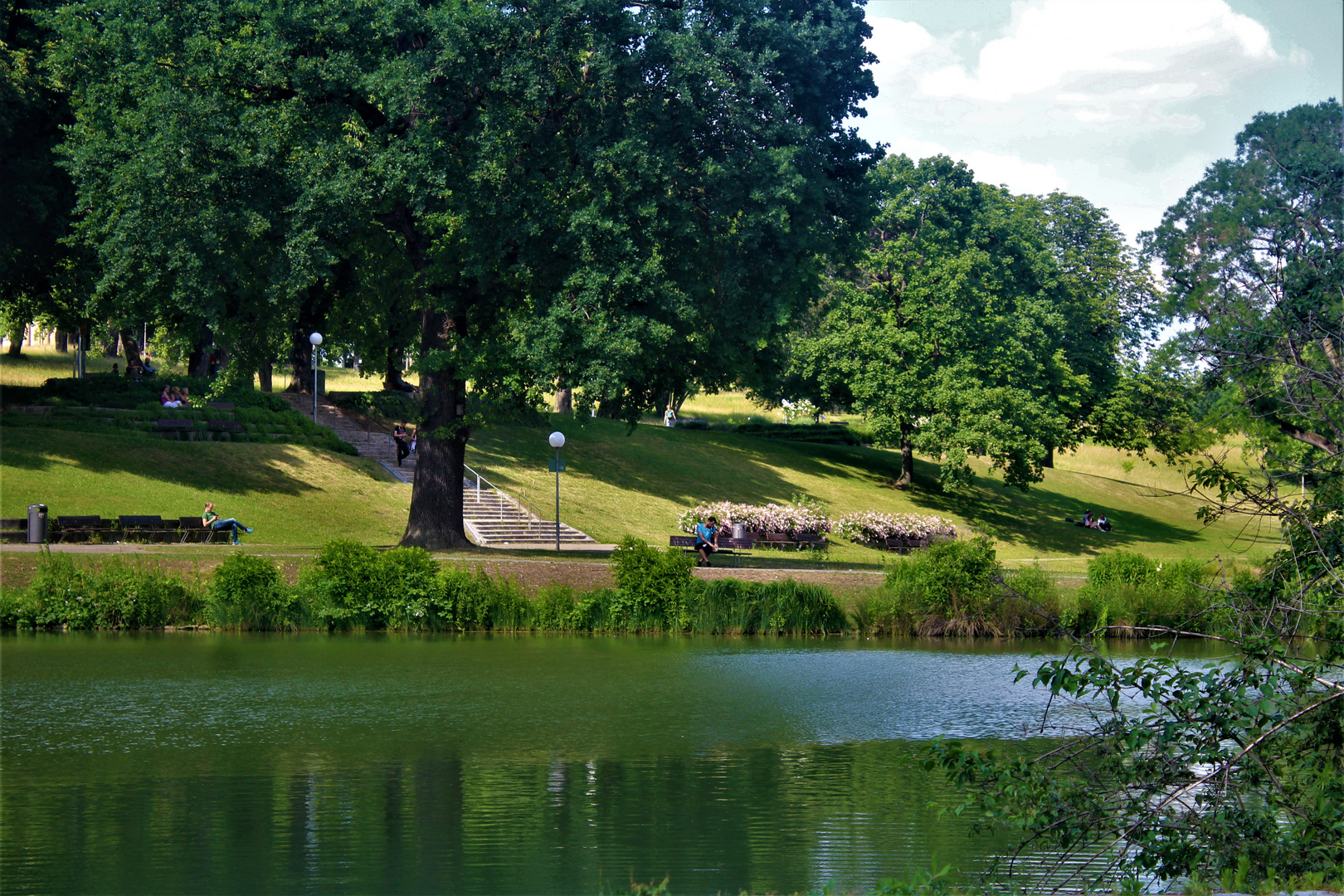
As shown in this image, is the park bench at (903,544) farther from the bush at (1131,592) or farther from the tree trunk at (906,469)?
the bush at (1131,592)

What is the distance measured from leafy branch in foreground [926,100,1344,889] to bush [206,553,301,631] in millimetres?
17506

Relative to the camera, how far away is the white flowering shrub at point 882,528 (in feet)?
145

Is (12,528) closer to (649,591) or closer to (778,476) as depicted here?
(649,591)

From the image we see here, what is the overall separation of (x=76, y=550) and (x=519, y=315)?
1074 cm

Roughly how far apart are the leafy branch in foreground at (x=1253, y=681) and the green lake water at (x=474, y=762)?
1.22m

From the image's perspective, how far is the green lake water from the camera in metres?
9.58

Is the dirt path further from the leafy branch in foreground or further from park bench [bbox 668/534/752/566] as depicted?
the leafy branch in foreground

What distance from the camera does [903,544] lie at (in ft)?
146

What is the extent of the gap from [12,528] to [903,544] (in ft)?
92.0

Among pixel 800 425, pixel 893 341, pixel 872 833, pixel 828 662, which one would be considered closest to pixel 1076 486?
pixel 800 425

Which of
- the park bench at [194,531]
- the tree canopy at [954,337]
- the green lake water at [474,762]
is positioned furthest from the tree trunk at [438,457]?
the tree canopy at [954,337]

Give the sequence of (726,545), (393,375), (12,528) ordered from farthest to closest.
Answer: (393,375)
(726,545)
(12,528)

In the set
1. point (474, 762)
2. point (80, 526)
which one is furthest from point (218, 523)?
point (474, 762)

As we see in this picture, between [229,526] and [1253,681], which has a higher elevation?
[1253,681]
